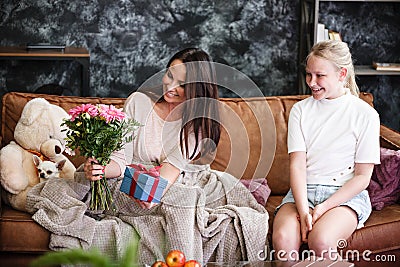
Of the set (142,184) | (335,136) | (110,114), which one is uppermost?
(110,114)

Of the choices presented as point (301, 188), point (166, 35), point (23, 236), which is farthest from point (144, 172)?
point (166, 35)

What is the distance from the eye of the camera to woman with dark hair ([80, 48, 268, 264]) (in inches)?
114

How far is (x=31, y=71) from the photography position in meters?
4.73

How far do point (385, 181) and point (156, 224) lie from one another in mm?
1029

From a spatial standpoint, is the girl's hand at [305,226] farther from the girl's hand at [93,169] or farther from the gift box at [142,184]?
the girl's hand at [93,169]

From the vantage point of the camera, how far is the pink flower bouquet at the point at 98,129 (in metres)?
2.83

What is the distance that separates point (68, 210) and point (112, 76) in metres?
2.01

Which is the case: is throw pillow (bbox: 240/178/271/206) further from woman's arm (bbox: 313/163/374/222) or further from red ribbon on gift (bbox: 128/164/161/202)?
red ribbon on gift (bbox: 128/164/161/202)

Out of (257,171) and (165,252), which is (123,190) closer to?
(165,252)

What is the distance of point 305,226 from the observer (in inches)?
114

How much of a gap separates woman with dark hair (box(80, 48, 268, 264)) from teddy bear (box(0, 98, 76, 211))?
318 mm

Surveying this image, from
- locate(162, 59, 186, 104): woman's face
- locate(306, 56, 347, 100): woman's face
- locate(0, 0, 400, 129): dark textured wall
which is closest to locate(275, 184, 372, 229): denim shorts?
locate(306, 56, 347, 100): woman's face

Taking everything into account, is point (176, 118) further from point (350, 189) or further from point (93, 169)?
point (350, 189)

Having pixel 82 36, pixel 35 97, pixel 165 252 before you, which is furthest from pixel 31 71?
pixel 165 252
